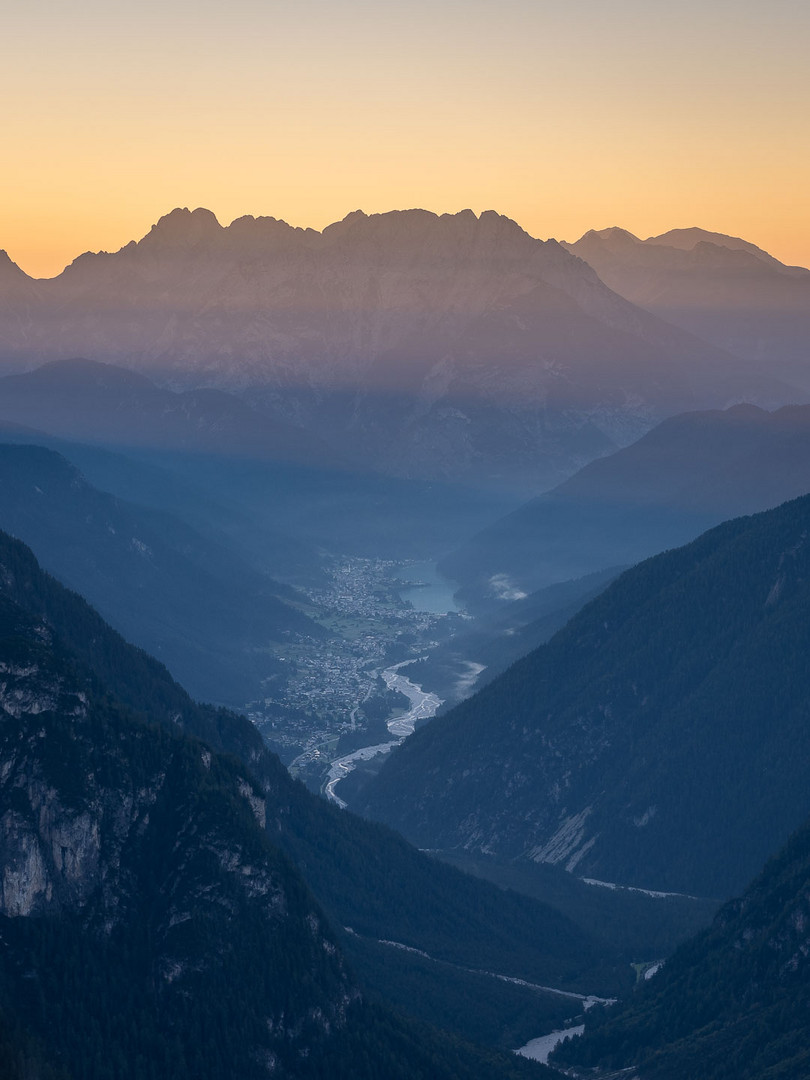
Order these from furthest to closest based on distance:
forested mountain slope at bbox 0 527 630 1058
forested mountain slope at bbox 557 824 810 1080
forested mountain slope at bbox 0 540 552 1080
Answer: forested mountain slope at bbox 0 527 630 1058
forested mountain slope at bbox 557 824 810 1080
forested mountain slope at bbox 0 540 552 1080

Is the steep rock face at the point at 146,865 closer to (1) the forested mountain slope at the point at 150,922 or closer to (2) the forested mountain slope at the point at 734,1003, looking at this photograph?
(1) the forested mountain slope at the point at 150,922

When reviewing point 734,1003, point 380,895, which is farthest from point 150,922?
point 380,895

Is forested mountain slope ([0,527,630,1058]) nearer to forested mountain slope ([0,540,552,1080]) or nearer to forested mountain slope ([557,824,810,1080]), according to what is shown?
forested mountain slope ([557,824,810,1080])

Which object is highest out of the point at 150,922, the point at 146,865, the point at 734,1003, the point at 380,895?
the point at 146,865

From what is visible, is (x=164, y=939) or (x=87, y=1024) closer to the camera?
(x=87, y=1024)

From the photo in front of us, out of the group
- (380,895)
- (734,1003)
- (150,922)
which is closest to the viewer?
(150,922)

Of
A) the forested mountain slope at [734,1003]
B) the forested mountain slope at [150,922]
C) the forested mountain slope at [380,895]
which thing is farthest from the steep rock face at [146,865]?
the forested mountain slope at [380,895]

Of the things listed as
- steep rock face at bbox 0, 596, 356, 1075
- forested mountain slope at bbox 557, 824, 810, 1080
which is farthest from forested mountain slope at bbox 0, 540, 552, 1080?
forested mountain slope at bbox 557, 824, 810, 1080

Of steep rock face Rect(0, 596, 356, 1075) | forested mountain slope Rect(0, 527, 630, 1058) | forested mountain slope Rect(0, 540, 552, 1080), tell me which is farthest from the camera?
forested mountain slope Rect(0, 527, 630, 1058)

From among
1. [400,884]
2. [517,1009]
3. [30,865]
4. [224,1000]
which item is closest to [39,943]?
[30,865]

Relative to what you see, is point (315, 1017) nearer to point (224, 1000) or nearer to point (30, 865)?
point (224, 1000)

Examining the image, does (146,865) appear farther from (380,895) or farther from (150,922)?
(380,895)
